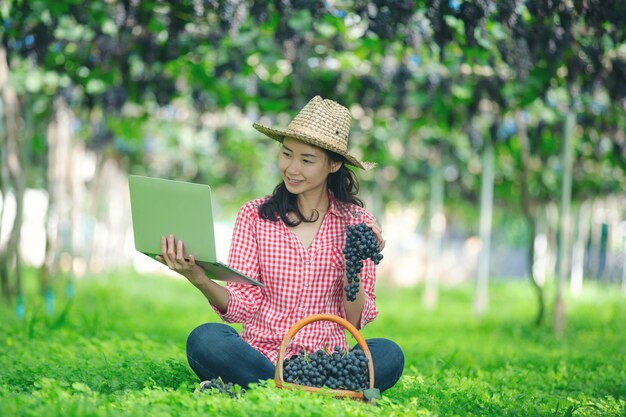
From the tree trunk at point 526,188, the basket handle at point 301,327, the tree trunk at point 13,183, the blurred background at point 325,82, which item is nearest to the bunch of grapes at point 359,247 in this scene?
the basket handle at point 301,327

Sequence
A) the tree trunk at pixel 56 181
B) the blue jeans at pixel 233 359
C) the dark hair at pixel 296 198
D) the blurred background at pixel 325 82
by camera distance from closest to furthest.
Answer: the blue jeans at pixel 233 359 → the dark hair at pixel 296 198 → the blurred background at pixel 325 82 → the tree trunk at pixel 56 181

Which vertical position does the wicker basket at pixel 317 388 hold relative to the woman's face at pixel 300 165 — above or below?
below

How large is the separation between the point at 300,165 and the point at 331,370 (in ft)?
3.20

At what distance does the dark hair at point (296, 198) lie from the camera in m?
4.73

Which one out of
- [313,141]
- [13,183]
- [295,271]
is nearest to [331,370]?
[295,271]

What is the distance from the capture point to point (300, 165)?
4598mm

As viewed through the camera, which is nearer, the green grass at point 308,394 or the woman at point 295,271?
the green grass at point 308,394

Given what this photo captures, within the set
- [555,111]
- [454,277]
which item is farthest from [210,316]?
[454,277]

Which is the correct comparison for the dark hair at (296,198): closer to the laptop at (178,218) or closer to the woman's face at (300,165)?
the woman's face at (300,165)

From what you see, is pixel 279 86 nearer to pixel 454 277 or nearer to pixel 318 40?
pixel 318 40

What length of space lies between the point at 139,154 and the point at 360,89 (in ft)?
46.0

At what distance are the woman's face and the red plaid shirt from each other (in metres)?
0.26

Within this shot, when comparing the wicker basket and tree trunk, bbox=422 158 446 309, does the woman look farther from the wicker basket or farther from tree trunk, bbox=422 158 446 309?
tree trunk, bbox=422 158 446 309

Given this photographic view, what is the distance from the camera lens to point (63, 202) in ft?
46.2
